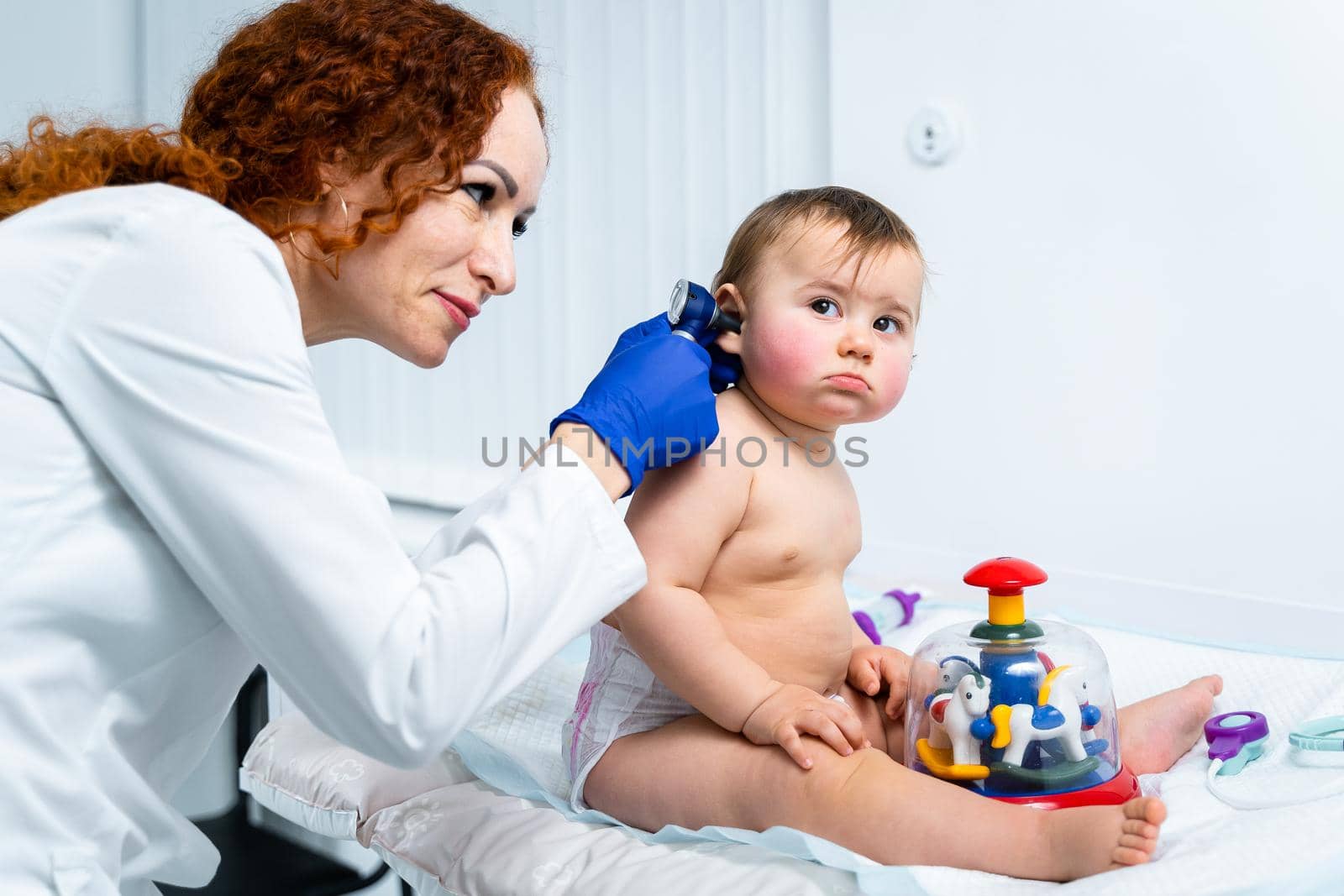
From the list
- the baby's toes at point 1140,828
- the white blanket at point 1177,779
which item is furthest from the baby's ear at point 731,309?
the baby's toes at point 1140,828

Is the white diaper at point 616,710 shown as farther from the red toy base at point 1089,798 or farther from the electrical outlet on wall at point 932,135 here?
the electrical outlet on wall at point 932,135

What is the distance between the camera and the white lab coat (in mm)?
784

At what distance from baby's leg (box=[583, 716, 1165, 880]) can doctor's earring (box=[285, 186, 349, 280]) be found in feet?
1.67

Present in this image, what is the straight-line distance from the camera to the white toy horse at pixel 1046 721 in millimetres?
1016


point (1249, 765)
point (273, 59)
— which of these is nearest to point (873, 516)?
point (1249, 765)

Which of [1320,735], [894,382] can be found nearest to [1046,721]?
[1320,735]

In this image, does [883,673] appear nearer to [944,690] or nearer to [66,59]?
[944,690]

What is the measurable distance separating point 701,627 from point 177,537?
0.47 m

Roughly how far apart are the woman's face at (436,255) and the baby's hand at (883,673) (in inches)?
21.3

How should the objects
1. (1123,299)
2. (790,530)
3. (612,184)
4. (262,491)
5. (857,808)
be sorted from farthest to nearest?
(612,184) → (1123,299) → (790,530) → (857,808) → (262,491)

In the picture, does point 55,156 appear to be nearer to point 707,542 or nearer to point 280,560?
point 280,560

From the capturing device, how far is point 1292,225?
166 centimetres

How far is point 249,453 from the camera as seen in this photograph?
30.7 inches

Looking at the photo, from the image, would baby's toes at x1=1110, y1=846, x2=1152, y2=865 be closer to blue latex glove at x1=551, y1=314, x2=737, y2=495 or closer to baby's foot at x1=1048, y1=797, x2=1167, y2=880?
baby's foot at x1=1048, y1=797, x2=1167, y2=880
